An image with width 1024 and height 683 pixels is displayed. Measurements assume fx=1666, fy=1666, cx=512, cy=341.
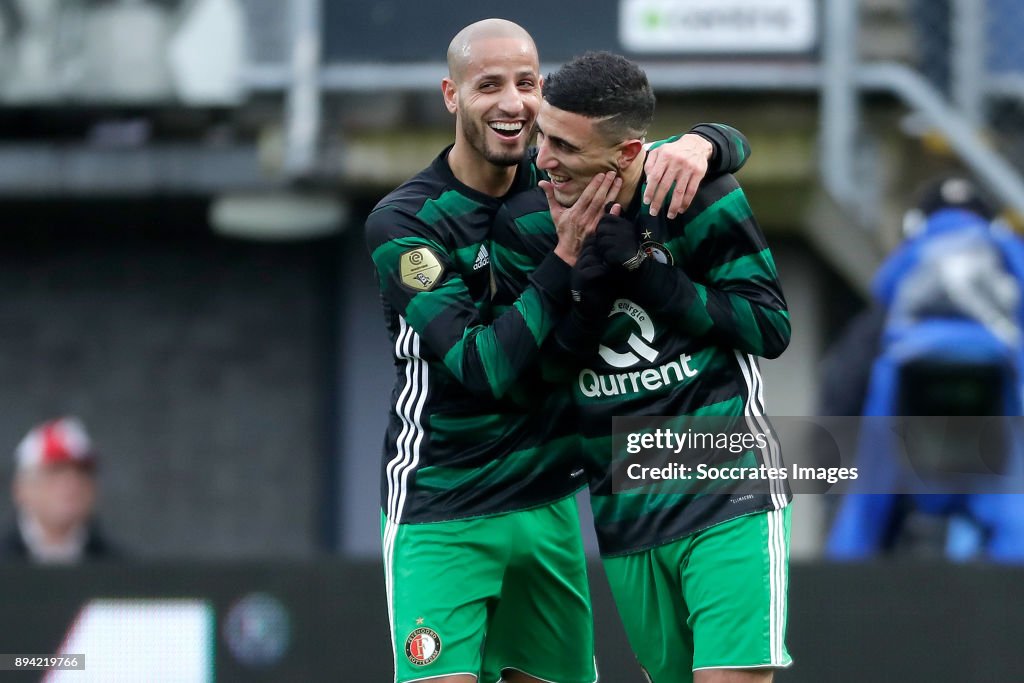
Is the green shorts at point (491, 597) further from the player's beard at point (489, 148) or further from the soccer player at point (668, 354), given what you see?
the player's beard at point (489, 148)

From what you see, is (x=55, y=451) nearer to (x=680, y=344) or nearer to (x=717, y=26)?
(x=717, y=26)

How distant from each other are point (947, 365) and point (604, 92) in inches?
107

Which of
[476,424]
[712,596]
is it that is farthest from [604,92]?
[712,596]

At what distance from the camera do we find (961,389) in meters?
6.13

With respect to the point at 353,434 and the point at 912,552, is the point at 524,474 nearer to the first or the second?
the point at 912,552

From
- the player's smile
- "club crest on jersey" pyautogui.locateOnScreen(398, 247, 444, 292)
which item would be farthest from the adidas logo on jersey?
the player's smile

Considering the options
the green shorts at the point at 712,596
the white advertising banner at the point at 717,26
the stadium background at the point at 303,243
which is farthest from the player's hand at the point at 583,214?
the white advertising banner at the point at 717,26

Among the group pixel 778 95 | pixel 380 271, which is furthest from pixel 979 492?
pixel 380 271

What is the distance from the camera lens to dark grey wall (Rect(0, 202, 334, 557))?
9609 mm

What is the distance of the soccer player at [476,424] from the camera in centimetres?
407

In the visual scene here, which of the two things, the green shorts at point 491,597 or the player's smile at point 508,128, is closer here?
the player's smile at point 508,128

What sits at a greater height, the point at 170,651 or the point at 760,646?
the point at 760,646

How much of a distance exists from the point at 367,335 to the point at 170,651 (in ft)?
11.9

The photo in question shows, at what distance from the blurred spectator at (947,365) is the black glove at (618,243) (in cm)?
259
